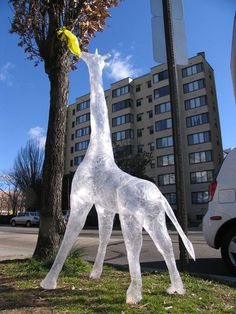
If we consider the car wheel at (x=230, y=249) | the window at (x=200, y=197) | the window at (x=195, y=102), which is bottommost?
the car wheel at (x=230, y=249)

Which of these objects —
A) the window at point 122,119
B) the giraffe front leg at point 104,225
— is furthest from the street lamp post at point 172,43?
the window at point 122,119

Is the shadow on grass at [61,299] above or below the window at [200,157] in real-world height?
below

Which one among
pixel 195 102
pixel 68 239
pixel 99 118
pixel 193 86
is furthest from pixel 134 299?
pixel 193 86

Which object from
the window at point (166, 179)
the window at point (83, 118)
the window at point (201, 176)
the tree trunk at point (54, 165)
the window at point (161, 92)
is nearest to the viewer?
the tree trunk at point (54, 165)

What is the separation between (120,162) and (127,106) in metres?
21.1

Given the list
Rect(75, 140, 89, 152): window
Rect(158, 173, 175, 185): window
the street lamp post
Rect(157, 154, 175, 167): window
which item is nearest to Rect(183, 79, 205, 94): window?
Rect(157, 154, 175, 167): window

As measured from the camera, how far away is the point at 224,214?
6.68 metres

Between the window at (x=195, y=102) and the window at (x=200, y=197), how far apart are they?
12.3m

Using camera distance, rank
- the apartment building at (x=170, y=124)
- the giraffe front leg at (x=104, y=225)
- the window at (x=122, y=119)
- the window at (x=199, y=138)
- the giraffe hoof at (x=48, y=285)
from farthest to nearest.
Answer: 1. the window at (x=122, y=119)
2. the window at (x=199, y=138)
3. the apartment building at (x=170, y=124)
4. the giraffe front leg at (x=104, y=225)
5. the giraffe hoof at (x=48, y=285)

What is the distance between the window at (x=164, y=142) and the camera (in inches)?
2196

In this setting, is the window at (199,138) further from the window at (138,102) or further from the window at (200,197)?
the window at (138,102)

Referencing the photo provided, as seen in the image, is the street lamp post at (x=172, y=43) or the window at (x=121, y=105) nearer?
the street lamp post at (x=172, y=43)

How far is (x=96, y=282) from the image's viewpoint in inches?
212

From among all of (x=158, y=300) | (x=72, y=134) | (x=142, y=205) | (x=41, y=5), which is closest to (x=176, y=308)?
(x=158, y=300)
